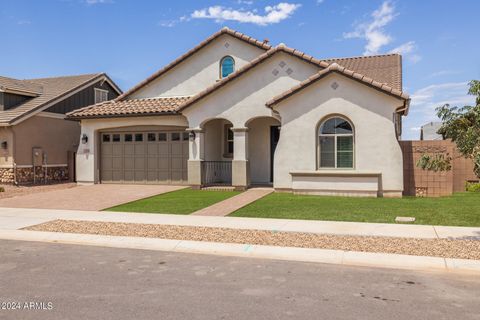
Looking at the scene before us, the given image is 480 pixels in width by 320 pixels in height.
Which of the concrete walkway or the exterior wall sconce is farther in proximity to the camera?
the exterior wall sconce

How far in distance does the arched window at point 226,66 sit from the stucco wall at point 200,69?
7.1 inches

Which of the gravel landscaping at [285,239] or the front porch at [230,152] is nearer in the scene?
the gravel landscaping at [285,239]

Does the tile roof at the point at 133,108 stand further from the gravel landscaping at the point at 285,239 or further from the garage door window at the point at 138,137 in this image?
the gravel landscaping at the point at 285,239


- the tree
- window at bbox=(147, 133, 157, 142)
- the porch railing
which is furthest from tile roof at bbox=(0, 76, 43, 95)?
the tree

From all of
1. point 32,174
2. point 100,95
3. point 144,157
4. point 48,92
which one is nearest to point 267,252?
point 144,157

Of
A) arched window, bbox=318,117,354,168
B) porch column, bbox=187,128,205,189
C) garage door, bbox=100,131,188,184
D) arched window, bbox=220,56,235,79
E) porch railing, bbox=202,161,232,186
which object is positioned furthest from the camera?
arched window, bbox=220,56,235,79

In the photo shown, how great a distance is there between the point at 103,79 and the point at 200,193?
16206 mm

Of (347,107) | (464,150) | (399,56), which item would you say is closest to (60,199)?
(347,107)

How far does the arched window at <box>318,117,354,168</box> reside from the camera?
16125 mm

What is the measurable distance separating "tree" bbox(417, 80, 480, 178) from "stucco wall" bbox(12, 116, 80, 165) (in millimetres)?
21303

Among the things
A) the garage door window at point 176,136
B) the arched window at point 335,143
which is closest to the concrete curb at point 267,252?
the arched window at point 335,143

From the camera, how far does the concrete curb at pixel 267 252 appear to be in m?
7.22

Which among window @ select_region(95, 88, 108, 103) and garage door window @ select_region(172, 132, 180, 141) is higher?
window @ select_region(95, 88, 108, 103)

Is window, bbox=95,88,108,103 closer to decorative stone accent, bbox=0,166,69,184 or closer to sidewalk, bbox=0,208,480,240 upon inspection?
decorative stone accent, bbox=0,166,69,184
